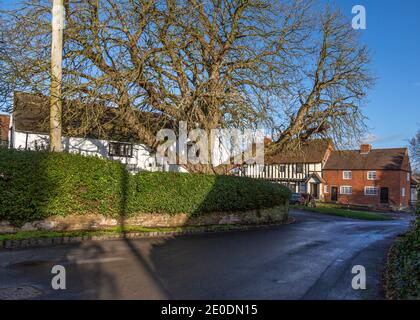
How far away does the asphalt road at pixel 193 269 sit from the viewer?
6.79 metres

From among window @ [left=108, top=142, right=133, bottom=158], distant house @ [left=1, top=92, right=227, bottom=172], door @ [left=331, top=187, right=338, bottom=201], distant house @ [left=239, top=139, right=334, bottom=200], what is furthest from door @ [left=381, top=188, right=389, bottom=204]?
window @ [left=108, top=142, right=133, bottom=158]

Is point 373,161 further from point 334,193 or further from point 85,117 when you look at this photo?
point 85,117

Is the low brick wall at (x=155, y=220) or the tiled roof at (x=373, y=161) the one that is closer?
the low brick wall at (x=155, y=220)

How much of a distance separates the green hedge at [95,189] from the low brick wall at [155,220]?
0.22 metres

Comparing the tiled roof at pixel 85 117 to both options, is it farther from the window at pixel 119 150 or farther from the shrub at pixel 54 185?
the window at pixel 119 150

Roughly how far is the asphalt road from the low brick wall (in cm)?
215

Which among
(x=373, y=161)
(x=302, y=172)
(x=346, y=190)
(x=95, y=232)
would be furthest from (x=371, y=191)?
(x=95, y=232)

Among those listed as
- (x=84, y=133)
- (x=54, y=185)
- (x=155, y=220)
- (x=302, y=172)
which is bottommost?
(x=155, y=220)

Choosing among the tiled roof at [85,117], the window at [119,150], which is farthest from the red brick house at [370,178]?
the tiled roof at [85,117]

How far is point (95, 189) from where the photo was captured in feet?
46.5

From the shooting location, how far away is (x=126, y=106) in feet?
55.9

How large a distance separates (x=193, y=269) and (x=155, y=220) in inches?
296
